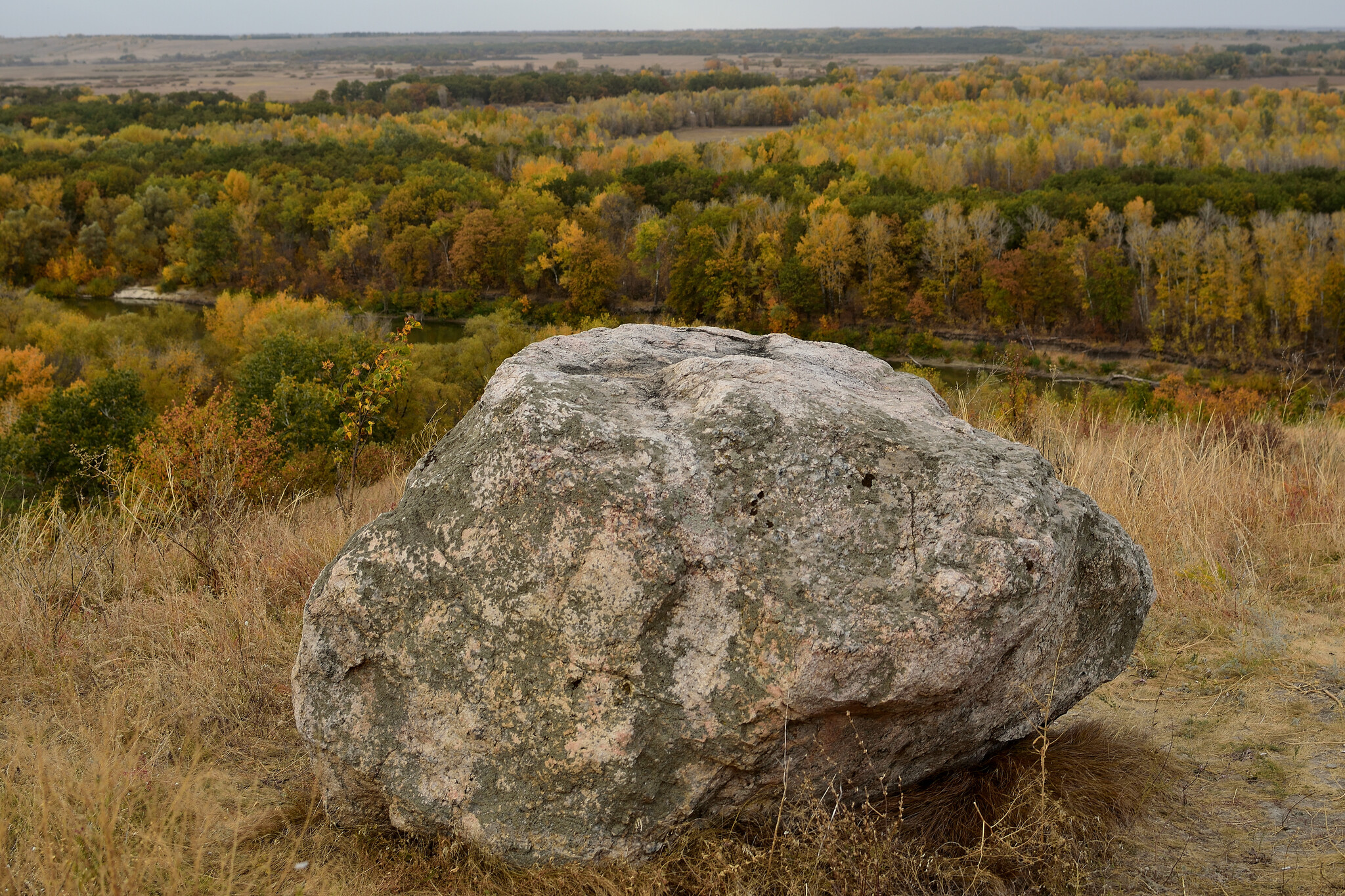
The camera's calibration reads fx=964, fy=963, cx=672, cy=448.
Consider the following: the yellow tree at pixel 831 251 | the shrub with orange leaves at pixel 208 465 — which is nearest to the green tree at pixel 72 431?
the shrub with orange leaves at pixel 208 465

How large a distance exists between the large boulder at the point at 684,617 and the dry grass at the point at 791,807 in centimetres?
19

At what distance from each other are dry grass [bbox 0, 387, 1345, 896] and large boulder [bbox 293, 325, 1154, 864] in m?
0.19

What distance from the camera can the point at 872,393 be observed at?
4078 mm

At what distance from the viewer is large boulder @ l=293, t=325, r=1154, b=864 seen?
10.3 feet

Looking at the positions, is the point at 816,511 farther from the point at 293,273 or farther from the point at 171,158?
the point at 171,158

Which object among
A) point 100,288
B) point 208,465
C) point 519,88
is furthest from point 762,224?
point 519,88

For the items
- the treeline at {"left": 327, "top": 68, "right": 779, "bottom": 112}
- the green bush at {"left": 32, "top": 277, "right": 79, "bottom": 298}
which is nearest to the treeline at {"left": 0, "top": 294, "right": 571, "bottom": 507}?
the green bush at {"left": 32, "top": 277, "right": 79, "bottom": 298}

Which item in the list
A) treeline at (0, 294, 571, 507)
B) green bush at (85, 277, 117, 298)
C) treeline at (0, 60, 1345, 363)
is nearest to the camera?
treeline at (0, 294, 571, 507)

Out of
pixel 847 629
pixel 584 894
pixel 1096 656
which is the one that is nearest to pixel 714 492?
pixel 847 629

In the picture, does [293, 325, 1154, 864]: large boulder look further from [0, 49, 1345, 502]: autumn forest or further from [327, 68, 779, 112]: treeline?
[327, 68, 779, 112]: treeline

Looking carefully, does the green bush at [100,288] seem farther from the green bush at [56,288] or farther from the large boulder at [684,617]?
the large boulder at [684,617]

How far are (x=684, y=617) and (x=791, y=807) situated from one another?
79 centimetres

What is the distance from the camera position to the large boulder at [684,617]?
10.3 ft

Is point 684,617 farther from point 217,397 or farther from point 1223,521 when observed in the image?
point 217,397
